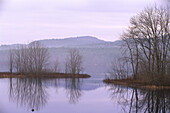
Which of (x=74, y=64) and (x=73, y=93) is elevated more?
(x=74, y=64)

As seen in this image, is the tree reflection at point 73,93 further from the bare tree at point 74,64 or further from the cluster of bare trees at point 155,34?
the bare tree at point 74,64

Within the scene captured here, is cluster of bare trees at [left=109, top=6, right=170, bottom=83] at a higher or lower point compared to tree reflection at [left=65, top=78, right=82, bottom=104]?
higher

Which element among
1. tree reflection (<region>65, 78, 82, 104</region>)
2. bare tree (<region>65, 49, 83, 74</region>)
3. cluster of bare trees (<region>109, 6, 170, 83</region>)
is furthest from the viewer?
bare tree (<region>65, 49, 83, 74</region>)

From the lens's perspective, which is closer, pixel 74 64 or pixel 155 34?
pixel 155 34

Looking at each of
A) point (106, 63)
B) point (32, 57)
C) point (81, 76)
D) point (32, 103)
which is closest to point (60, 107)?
point (32, 103)

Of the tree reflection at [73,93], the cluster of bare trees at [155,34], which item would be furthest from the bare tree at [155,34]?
the tree reflection at [73,93]

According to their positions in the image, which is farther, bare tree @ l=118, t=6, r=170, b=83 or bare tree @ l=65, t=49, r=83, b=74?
bare tree @ l=65, t=49, r=83, b=74

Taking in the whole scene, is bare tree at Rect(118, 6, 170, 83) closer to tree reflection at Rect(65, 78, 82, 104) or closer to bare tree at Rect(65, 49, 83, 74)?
tree reflection at Rect(65, 78, 82, 104)

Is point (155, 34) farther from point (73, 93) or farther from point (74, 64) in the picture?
point (74, 64)

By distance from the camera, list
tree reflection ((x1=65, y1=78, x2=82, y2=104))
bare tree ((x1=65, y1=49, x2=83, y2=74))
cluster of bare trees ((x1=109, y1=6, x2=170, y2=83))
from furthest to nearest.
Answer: bare tree ((x1=65, y1=49, x2=83, y2=74))
cluster of bare trees ((x1=109, y1=6, x2=170, y2=83))
tree reflection ((x1=65, y1=78, x2=82, y2=104))

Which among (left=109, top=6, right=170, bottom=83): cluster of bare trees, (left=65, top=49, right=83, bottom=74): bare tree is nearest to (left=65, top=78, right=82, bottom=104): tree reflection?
(left=109, top=6, right=170, bottom=83): cluster of bare trees

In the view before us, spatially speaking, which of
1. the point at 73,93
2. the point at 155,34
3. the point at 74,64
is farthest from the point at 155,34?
the point at 74,64

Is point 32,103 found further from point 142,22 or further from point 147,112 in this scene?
point 142,22

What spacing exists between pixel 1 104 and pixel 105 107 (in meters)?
6.81
